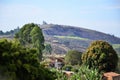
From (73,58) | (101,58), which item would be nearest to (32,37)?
(73,58)

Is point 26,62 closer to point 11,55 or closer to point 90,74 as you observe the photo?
point 11,55

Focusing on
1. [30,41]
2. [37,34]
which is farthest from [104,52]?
[30,41]

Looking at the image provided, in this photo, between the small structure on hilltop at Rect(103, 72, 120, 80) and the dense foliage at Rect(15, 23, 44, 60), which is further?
the dense foliage at Rect(15, 23, 44, 60)

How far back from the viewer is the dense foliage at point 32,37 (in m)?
75.8

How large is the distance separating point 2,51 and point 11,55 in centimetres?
46

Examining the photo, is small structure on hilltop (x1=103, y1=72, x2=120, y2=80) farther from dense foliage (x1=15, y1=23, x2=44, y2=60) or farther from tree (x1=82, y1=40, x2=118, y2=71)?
dense foliage (x1=15, y1=23, x2=44, y2=60)

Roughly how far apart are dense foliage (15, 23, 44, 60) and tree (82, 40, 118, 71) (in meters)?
12.2

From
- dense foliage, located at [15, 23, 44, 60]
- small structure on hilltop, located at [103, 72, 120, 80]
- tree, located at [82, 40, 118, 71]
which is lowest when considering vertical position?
small structure on hilltop, located at [103, 72, 120, 80]

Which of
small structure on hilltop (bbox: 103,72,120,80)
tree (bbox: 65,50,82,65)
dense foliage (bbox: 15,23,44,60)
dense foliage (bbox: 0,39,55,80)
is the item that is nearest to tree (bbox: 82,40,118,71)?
small structure on hilltop (bbox: 103,72,120,80)

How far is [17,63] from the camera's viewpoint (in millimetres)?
21156

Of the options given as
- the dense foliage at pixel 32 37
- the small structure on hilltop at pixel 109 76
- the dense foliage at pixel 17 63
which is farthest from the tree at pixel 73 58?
the dense foliage at pixel 17 63

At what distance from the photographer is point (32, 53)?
74.3ft

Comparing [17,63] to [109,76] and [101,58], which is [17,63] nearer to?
[109,76]

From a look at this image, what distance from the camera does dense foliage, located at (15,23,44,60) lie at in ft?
249
